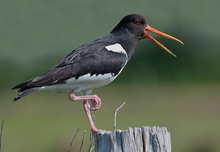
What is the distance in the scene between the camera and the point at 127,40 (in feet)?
40.0

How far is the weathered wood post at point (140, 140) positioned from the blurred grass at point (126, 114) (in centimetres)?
1130

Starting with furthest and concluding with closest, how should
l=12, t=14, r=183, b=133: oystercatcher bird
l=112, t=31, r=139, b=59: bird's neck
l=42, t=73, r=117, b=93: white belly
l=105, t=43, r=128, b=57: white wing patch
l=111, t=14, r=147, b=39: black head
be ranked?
l=111, t=14, r=147, b=39: black head < l=112, t=31, r=139, b=59: bird's neck < l=105, t=43, r=128, b=57: white wing patch < l=42, t=73, r=117, b=93: white belly < l=12, t=14, r=183, b=133: oystercatcher bird

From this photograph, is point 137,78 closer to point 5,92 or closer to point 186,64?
point 186,64

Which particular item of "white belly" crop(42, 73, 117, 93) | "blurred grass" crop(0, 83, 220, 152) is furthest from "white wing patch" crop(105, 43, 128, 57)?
"blurred grass" crop(0, 83, 220, 152)

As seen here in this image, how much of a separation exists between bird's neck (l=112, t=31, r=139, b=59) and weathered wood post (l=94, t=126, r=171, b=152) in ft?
10.7

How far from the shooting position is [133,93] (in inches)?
1136

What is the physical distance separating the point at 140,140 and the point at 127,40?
11.4 feet

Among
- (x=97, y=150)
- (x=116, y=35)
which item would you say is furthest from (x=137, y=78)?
(x=97, y=150)

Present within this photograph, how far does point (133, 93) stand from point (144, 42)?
3828mm

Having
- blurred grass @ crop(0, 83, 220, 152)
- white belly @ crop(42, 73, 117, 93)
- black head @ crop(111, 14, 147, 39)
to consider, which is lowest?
blurred grass @ crop(0, 83, 220, 152)

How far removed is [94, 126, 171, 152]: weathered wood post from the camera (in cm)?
886

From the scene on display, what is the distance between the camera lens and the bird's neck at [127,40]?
12.1 meters

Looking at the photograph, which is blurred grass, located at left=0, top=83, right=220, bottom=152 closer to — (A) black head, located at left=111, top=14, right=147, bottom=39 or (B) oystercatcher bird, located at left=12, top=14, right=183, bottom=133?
(A) black head, located at left=111, top=14, right=147, bottom=39

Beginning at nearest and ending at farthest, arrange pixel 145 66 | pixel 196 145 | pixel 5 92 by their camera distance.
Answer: pixel 196 145
pixel 5 92
pixel 145 66
